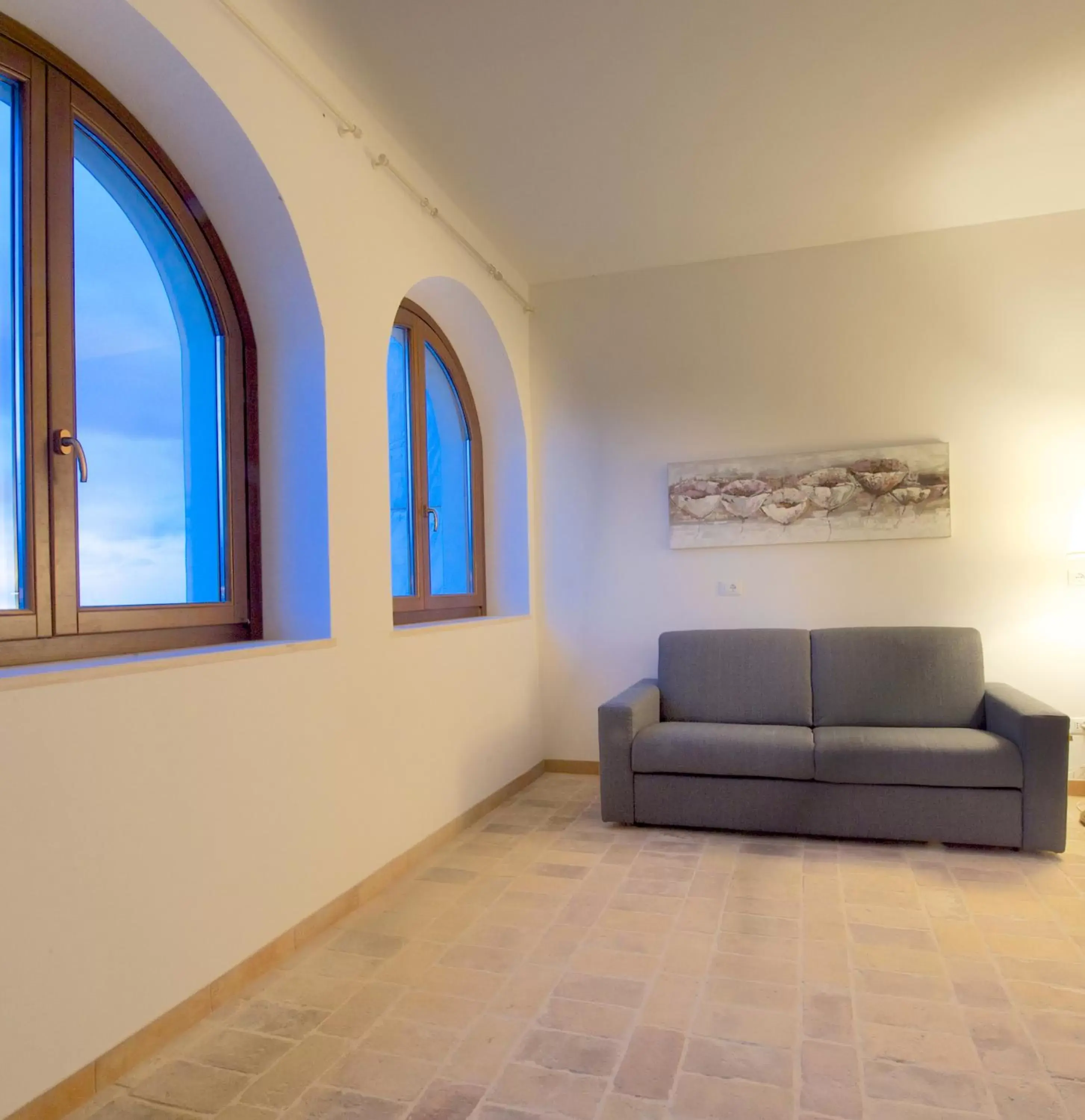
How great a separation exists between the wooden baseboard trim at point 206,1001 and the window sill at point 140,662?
808 millimetres

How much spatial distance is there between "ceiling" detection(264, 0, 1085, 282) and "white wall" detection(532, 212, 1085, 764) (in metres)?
0.32

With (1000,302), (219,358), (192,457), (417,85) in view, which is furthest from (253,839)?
(1000,302)

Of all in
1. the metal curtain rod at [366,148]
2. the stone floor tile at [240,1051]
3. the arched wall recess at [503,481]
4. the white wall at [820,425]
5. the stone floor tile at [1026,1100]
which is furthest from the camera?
the arched wall recess at [503,481]

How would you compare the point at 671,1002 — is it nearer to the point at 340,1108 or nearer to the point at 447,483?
the point at 340,1108

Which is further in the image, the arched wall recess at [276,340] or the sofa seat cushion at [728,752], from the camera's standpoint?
the sofa seat cushion at [728,752]

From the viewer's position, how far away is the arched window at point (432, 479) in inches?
149

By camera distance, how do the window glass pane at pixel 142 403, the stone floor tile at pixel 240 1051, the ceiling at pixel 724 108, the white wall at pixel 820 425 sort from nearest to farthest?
1. the stone floor tile at pixel 240 1051
2. the window glass pane at pixel 142 403
3. the ceiling at pixel 724 108
4. the white wall at pixel 820 425

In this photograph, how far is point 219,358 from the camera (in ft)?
8.76

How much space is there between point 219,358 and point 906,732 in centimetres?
303

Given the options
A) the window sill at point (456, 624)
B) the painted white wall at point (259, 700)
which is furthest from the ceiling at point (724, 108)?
the window sill at point (456, 624)

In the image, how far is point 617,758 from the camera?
11.7ft

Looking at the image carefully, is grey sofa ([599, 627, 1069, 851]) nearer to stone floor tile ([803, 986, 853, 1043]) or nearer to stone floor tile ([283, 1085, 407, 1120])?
stone floor tile ([803, 986, 853, 1043])

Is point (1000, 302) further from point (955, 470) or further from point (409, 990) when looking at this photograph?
point (409, 990)

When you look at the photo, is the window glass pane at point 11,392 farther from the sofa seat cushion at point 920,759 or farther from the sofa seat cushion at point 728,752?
the sofa seat cushion at point 920,759
